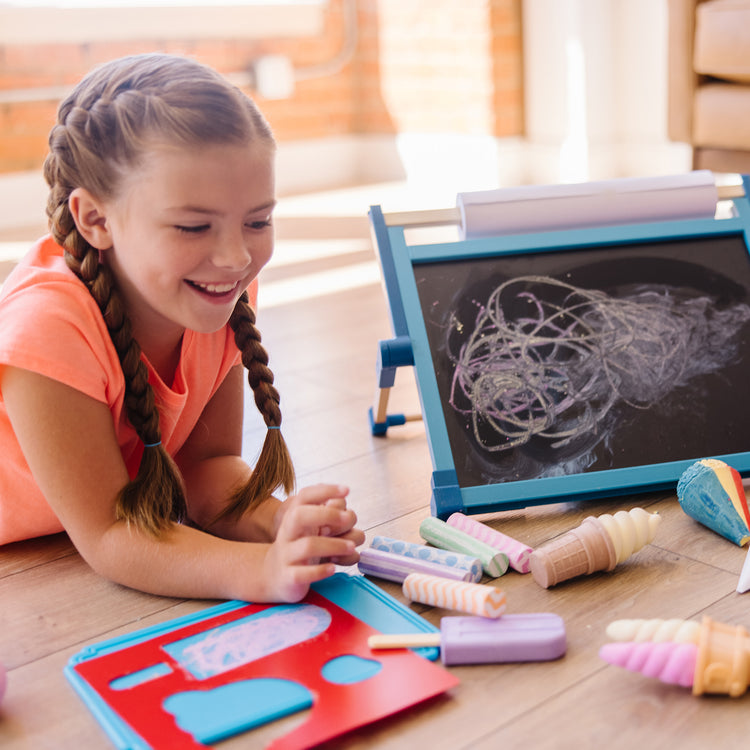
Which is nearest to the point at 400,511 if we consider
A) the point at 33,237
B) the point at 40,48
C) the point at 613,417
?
the point at 613,417

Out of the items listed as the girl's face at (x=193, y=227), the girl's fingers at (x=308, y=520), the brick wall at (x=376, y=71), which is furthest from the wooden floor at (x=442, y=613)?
the brick wall at (x=376, y=71)

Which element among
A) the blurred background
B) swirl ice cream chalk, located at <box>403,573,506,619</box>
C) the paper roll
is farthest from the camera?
the blurred background

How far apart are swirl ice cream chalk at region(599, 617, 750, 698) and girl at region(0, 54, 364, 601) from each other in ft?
0.90

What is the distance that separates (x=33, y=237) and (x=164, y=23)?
0.94 metres

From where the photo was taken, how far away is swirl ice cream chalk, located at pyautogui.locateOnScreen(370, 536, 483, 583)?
0.91 meters

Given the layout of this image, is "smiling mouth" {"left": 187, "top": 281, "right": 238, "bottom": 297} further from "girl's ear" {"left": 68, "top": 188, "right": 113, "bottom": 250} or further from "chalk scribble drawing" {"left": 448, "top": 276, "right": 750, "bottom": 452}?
Answer: "chalk scribble drawing" {"left": 448, "top": 276, "right": 750, "bottom": 452}

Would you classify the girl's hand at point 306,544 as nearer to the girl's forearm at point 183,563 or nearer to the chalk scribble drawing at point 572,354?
the girl's forearm at point 183,563

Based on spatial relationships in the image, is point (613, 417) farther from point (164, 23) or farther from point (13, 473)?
point (164, 23)

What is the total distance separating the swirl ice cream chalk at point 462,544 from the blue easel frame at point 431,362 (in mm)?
32

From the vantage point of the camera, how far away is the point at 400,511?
110 cm

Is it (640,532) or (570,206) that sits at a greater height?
(570,206)

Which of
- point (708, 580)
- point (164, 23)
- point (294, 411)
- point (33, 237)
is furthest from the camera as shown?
point (164, 23)

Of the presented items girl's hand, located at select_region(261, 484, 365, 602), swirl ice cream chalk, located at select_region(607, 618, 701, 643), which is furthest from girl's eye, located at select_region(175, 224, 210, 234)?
swirl ice cream chalk, located at select_region(607, 618, 701, 643)

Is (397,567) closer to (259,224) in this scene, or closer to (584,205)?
(259,224)
